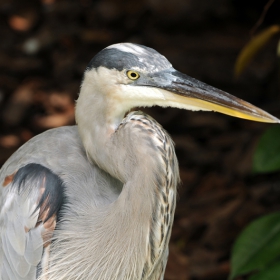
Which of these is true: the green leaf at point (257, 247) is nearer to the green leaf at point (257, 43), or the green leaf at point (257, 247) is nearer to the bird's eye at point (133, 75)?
the green leaf at point (257, 43)

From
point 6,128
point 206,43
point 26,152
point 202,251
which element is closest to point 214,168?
point 202,251

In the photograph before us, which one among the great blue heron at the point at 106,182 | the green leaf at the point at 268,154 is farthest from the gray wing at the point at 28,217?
the green leaf at the point at 268,154

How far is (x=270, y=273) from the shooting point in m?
2.50

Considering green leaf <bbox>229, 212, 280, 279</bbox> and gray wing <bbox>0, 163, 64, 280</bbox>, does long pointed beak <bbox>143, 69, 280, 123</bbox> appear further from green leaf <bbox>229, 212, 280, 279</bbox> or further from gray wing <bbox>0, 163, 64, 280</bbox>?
green leaf <bbox>229, 212, 280, 279</bbox>

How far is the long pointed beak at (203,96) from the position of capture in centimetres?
200

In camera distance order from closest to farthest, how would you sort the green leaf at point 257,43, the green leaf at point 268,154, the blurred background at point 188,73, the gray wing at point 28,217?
the gray wing at point 28,217
the green leaf at point 268,154
the green leaf at point 257,43
the blurred background at point 188,73

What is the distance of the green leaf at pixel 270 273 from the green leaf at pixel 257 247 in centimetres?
9

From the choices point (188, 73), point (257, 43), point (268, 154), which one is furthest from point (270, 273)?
point (188, 73)

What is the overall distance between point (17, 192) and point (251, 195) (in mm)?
2083

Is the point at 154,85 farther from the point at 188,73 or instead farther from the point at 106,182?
the point at 188,73

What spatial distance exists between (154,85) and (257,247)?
112cm

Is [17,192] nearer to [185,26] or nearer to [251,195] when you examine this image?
[251,195]

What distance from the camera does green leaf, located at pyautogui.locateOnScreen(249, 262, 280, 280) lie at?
8.16ft

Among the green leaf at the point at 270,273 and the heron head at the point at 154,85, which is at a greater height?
the heron head at the point at 154,85
